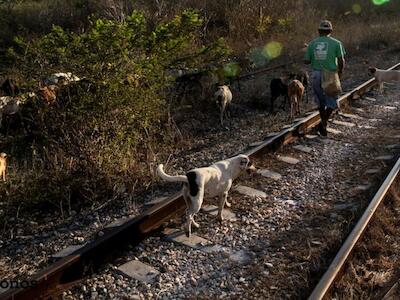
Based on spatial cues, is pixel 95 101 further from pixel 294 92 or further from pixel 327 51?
pixel 294 92

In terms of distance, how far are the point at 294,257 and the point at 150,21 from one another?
1241 centimetres

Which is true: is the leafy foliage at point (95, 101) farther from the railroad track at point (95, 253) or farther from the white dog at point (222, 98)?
the white dog at point (222, 98)

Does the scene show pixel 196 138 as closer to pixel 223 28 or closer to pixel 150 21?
pixel 150 21

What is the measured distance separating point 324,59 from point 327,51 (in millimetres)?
149

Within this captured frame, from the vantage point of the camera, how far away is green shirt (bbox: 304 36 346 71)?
877 cm

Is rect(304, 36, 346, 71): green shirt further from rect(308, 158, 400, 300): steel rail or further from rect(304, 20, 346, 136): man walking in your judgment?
rect(308, 158, 400, 300): steel rail

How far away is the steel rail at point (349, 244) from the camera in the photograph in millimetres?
4188

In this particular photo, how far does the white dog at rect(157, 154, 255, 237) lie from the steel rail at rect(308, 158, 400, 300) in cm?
149

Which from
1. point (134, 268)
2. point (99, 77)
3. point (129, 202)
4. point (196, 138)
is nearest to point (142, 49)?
point (99, 77)

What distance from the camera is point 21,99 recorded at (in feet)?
25.0

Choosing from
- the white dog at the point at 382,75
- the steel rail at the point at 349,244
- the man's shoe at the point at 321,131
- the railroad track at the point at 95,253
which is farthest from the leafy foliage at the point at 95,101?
the white dog at the point at 382,75

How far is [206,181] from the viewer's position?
551 centimetres

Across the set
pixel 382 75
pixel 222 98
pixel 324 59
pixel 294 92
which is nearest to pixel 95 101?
pixel 222 98

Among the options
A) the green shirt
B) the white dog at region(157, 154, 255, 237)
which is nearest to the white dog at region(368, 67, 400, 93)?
the green shirt
